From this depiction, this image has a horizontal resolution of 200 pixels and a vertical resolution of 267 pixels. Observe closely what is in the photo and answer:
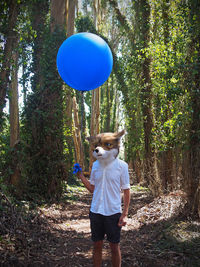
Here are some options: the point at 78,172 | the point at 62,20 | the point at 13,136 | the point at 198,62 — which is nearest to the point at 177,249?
the point at 78,172

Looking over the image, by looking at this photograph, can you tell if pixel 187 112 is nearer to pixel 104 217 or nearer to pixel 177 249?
pixel 177 249

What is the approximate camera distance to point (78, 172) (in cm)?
331

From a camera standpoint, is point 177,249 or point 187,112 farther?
point 187,112

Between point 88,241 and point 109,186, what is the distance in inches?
93.2

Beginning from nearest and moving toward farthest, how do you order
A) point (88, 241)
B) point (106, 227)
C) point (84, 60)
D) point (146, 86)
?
point (106, 227) → point (84, 60) → point (88, 241) → point (146, 86)

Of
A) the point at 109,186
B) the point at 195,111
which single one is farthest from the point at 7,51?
the point at 195,111

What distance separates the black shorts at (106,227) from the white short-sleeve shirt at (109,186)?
0.05m

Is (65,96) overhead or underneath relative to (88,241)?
overhead

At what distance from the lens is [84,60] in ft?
15.1

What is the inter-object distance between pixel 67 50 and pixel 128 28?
1086 cm

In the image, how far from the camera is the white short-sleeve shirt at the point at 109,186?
10.3ft

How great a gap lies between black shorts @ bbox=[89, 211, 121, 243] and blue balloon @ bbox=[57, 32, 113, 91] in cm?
243

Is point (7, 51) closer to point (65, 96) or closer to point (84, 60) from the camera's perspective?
point (84, 60)

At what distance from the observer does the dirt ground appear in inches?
149
